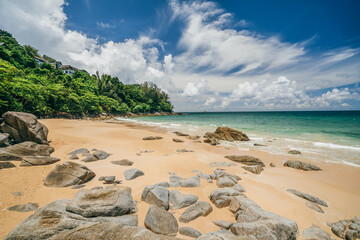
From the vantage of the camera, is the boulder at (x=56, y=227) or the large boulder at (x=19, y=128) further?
the large boulder at (x=19, y=128)

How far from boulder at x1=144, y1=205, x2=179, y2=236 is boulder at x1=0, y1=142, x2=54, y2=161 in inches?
278

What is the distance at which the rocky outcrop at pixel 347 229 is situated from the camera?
3527 mm

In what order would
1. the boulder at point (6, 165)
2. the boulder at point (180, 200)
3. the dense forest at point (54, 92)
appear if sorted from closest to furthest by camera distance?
1. the boulder at point (180, 200)
2. the boulder at point (6, 165)
3. the dense forest at point (54, 92)

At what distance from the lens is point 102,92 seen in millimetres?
58594

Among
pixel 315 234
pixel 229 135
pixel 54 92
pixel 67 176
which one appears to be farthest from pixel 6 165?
pixel 54 92

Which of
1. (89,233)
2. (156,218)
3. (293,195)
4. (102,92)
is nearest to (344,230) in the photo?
(293,195)

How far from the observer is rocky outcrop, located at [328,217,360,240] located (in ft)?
11.6

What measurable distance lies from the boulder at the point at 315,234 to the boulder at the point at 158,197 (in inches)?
148

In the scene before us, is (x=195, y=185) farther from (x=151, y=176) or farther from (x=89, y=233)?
(x=89, y=233)

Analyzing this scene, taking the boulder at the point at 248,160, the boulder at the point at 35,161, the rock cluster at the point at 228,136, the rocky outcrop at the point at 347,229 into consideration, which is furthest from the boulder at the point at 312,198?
the rock cluster at the point at 228,136

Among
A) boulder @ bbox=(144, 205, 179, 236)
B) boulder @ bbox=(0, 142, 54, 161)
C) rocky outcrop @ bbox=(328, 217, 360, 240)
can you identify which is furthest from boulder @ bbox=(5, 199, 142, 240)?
boulder @ bbox=(0, 142, 54, 161)

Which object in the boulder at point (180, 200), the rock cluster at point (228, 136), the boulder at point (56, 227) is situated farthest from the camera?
the rock cluster at point (228, 136)

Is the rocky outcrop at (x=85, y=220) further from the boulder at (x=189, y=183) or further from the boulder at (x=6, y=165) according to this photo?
the boulder at (x=6, y=165)

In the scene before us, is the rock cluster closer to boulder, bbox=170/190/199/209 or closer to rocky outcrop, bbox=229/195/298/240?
boulder, bbox=170/190/199/209
